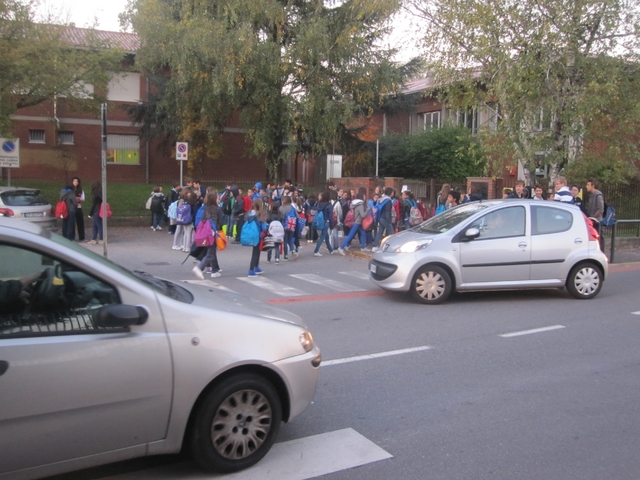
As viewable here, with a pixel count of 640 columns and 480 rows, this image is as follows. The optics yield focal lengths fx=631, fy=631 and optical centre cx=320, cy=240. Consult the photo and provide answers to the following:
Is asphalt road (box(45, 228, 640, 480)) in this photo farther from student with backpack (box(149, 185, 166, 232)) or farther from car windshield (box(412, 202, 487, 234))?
student with backpack (box(149, 185, 166, 232))

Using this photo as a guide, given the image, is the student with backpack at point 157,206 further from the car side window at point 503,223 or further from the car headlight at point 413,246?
the car side window at point 503,223

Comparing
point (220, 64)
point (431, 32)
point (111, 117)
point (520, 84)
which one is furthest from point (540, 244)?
point (111, 117)

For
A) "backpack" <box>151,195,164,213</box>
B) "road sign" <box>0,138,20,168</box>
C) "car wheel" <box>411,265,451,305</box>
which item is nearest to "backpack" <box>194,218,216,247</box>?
"car wheel" <box>411,265,451,305</box>

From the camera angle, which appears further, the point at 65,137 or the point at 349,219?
the point at 65,137

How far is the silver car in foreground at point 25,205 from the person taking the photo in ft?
49.6

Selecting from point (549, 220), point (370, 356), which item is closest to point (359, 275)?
point (549, 220)

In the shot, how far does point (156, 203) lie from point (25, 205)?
5.32 meters

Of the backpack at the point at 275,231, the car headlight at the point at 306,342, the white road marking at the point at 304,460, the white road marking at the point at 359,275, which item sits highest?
the backpack at the point at 275,231

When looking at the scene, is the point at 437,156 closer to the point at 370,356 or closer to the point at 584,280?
the point at 584,280

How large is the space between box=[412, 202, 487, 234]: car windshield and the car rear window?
399 inches

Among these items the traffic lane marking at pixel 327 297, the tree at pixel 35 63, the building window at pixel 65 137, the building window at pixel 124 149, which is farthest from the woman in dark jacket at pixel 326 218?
the building window at pixel 65 137

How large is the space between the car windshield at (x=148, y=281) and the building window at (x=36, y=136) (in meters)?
32.7

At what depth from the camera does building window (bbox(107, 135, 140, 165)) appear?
118ft

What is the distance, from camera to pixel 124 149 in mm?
36156
